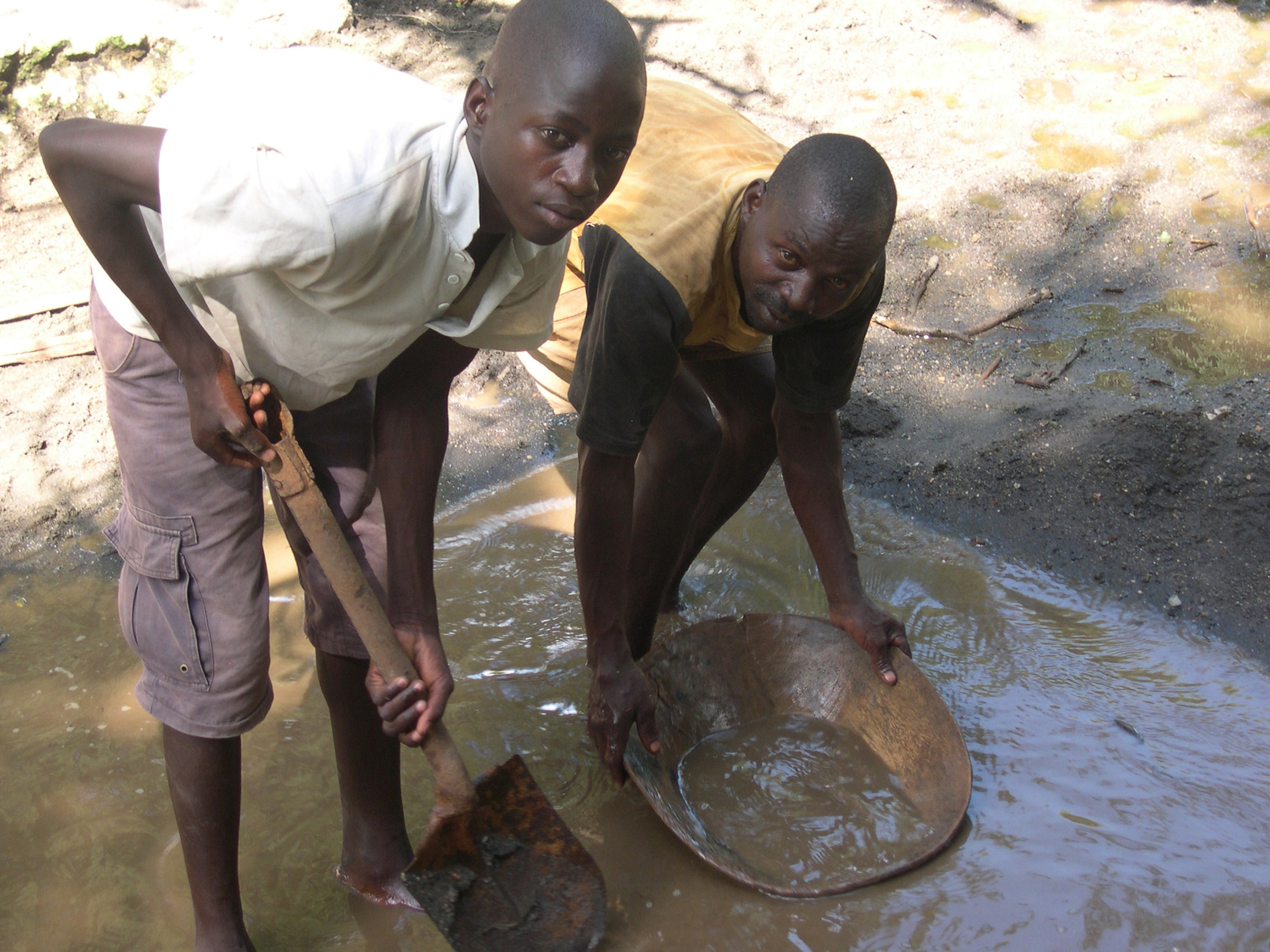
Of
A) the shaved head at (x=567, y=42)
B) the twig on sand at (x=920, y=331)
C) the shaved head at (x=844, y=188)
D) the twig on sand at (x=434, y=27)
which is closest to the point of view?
the shaved head at (x=567, y=42)

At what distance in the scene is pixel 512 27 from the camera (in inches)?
57.7

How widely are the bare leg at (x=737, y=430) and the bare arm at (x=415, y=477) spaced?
3.02 ft

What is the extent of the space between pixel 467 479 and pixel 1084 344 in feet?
7.35

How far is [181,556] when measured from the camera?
1.58m

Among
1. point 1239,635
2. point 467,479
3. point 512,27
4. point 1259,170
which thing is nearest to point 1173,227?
point 1259,170

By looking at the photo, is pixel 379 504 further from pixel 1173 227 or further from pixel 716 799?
pixel 1173 227

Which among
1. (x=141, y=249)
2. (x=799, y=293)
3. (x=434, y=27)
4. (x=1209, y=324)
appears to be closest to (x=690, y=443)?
(x=799, y=293)

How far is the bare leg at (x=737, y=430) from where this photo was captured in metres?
2.51

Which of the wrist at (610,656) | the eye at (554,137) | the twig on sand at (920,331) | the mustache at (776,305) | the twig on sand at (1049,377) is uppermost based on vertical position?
the eye at (554,137)

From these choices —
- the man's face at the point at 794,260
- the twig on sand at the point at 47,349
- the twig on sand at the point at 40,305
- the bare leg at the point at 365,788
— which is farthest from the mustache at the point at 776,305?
the twig on sand at the point at 40,305

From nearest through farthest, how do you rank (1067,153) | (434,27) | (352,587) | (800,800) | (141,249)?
(141,249) < (352,587) < (800,800) < (1067,153) < (434,27)

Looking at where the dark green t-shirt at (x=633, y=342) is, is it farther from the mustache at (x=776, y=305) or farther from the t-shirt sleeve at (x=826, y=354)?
the mustache at (x=776, y=305)

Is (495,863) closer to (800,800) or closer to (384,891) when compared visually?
(384,891)

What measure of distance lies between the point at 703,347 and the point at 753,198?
465mm
